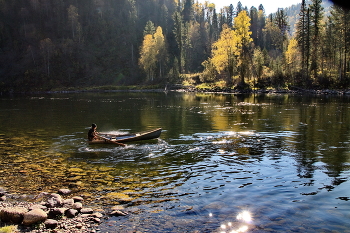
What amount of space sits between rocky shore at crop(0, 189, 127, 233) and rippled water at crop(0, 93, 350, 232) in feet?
2.15

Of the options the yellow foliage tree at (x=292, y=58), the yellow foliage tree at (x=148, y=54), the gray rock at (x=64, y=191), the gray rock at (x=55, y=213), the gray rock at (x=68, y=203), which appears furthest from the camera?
the yellow foliage tree at (x=148, y=54)

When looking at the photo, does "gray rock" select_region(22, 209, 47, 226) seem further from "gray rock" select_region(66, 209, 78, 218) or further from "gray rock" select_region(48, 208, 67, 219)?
"gray rock" select_region(66, 209, 78, 218)

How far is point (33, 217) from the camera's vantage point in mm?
9500

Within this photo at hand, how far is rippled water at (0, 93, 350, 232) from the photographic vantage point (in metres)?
10.2

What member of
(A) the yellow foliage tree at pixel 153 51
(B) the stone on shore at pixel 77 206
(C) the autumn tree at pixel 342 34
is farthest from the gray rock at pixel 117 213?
(A) the yellow foliage tree at pixel 153 51

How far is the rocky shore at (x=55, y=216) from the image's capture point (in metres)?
9.27

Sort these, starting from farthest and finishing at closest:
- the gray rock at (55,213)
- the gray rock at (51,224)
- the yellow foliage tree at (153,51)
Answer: the yellow foliage tree at (153,51)
the gray rock at (55,213)
the gray rock at (51,224)

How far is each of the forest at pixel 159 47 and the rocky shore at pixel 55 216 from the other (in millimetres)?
68920

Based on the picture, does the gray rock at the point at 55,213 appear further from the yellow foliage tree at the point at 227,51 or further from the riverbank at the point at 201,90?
the yellow foliage tree at the point at 227,51

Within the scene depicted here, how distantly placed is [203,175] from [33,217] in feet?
26.2

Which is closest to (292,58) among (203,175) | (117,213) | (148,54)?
(148,54)

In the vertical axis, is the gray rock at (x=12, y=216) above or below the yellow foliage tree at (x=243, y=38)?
below

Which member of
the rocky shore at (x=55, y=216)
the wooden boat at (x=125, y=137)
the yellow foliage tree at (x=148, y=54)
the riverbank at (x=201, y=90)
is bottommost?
the rocky shore at (x=55, y=216)

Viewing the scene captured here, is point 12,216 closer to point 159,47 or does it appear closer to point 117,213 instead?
point 117,213
